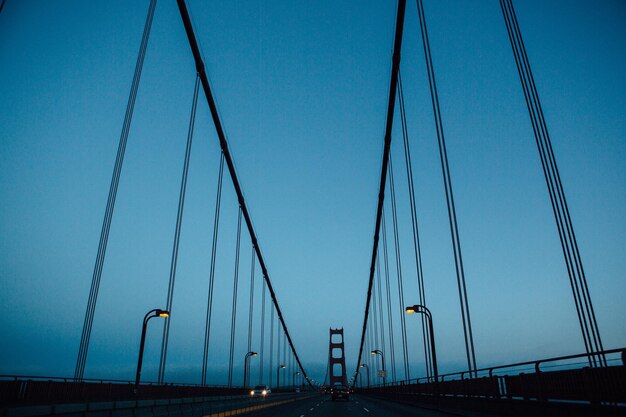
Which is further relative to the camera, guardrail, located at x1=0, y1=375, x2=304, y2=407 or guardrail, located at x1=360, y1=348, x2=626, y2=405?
guardrail, located at x1=0, y1=375, x2=304, y2=407

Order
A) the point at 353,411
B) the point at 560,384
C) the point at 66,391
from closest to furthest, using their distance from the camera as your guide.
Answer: the point at 560,384
the point at 66,391
the point at 353,411

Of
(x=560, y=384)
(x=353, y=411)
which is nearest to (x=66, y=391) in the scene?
(x=353, y=411)

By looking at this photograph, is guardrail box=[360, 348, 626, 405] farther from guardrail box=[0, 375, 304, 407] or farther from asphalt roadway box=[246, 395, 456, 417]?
guardrail box=[0, 375, 304, 407]

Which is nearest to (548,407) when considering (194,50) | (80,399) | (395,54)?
(80,399)

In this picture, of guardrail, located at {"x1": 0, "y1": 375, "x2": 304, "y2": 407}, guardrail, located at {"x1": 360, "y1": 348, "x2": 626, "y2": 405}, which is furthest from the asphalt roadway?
guardrail, located at {"x1": 0, "y1": 375, "x2": 304, "y2": 407}

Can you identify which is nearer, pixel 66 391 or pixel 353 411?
pixel 66 391

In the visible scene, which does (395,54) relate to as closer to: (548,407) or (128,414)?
(548,407)

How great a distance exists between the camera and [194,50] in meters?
18.4

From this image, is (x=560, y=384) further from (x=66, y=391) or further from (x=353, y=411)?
(x=66, y=391)

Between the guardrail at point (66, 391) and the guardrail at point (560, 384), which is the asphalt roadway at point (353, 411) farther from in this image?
the guardrail at point (66, 391)

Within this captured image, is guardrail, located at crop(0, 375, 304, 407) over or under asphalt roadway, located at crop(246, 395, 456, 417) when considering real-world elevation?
over

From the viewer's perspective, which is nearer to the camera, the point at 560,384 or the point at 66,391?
the point at 560,384

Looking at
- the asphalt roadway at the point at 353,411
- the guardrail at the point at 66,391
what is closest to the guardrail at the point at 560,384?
the asphalt roadway at the point at 353,411

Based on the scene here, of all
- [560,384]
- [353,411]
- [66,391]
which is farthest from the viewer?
[353,411]
